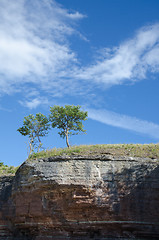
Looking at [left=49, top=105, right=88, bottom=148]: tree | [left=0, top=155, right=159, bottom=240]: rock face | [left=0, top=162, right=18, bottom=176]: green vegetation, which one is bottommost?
[left=0, top=155, right=159, bottom=240]: rock face

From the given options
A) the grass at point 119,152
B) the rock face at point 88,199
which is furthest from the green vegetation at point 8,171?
the rock face at point 88,199

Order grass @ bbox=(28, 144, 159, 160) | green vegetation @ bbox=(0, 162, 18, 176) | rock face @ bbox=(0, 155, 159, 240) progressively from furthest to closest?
green vegetation @ bbox=(0, 162, 18, 176)
grass @ bbox=(28, 144, 159, 160)
rock face @ bbox=(0, 155, 159, 240)

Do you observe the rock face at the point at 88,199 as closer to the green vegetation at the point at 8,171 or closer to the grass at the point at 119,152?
the grass at the point at 119,152

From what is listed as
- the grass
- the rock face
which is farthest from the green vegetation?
the rock face

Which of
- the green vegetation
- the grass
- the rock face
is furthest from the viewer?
the green vegetation

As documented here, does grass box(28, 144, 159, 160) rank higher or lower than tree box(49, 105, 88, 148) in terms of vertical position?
lower

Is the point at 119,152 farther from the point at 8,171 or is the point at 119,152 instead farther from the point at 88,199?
the point at 8,171

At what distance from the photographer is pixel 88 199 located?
1678cm

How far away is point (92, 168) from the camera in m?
17.5

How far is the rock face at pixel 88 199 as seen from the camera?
1647cm

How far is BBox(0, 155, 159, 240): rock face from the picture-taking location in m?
16.5

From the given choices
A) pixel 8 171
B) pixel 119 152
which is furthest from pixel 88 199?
pixel 8 171

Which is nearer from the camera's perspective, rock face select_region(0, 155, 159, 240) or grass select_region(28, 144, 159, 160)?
rock face select_region(0, 155, 159, 240)

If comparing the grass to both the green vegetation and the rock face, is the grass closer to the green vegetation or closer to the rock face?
the rock face
